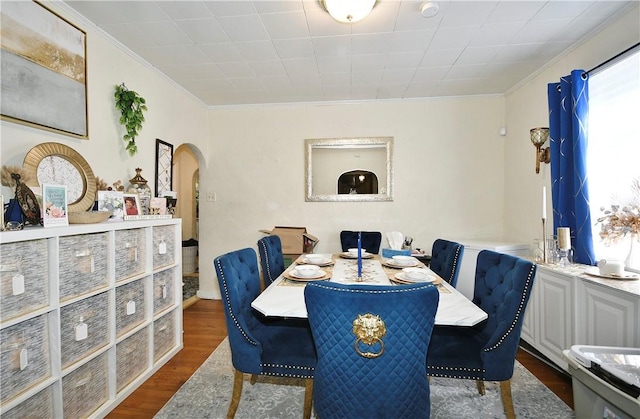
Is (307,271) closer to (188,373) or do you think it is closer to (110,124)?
(188,373)

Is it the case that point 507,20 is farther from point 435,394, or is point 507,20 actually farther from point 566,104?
point 435,394

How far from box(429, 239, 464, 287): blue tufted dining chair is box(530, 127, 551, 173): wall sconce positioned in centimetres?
137

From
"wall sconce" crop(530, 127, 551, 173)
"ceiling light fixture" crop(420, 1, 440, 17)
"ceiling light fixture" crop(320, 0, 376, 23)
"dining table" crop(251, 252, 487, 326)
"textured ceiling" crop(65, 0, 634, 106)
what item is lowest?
"dining table" crop(251, 252, 487, 326)

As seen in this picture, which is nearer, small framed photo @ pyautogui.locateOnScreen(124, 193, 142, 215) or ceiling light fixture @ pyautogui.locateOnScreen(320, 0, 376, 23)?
ceiling light fixture @ pyautogui.locateOnScreen(320, 0, 376, 23)

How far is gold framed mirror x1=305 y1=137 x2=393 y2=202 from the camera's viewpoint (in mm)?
3812

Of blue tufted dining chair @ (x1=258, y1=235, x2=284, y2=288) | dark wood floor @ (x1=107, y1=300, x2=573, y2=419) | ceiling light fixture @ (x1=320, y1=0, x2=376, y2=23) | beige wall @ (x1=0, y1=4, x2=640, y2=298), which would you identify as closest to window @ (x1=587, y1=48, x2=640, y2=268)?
beige wall @ (x1=0, y1=4, x2=640, y2=298)

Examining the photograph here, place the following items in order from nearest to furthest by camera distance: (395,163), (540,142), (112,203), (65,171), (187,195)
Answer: (65,171) → (112,203) → (540,142) → (395,163) → (187,195)

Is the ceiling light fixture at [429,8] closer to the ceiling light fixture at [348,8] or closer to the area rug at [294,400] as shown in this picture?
the ceiling light fixture at [348,8]

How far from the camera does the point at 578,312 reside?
6.60 feet

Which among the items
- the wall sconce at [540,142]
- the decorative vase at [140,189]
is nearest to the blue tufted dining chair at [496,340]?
the wall sconce at [540,142]

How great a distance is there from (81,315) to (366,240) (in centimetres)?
261

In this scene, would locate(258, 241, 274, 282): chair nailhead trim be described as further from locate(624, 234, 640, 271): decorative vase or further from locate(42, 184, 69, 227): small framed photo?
locate(624, 234, 640, 271): decorative vase

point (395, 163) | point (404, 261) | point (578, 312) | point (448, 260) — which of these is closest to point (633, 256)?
point (578, 312)

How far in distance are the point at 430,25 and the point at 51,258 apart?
9.16ft
